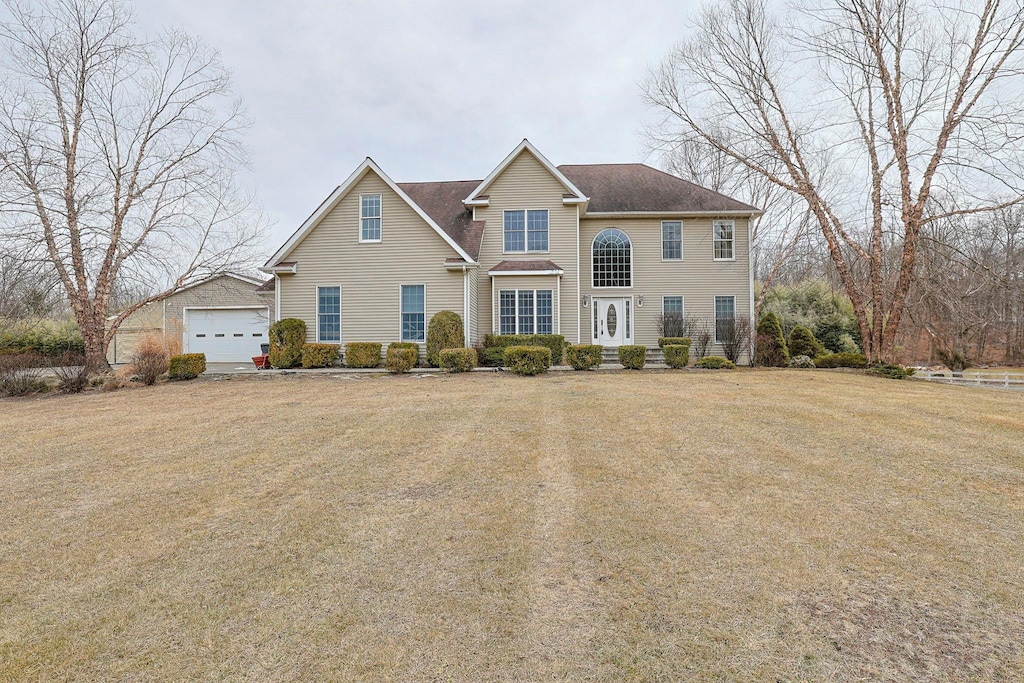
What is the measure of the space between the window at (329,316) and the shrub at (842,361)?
16033 millimetres

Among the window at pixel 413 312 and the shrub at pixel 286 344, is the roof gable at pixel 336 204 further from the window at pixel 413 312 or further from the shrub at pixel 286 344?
the shrub at pixel 286 344

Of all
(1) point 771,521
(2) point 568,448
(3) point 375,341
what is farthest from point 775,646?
(3) point 375,341

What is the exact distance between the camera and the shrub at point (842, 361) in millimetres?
16688

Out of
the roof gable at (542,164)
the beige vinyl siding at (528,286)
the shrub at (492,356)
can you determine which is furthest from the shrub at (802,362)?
the shrub at (492,356)

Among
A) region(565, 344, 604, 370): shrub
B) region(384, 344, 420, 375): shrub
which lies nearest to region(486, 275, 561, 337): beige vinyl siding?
region(565, 344, 604, 370): shrub

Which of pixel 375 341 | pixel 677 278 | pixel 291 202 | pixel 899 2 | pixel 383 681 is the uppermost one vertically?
pixel 899 2

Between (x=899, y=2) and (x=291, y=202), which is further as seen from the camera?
(x=291, y=202)

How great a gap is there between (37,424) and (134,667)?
8624mm

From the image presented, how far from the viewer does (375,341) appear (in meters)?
16.8

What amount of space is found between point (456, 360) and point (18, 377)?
10.7m

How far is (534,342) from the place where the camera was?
1700cm

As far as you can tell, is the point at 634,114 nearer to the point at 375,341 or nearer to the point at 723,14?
the point at 723,14

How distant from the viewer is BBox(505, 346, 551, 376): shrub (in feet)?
45.0

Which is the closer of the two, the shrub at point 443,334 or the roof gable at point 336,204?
the shrub at point 443,334
